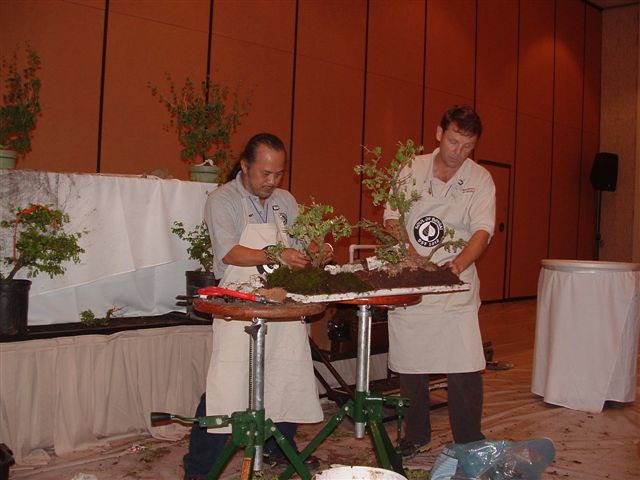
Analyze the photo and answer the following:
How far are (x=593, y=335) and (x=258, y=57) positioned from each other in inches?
158

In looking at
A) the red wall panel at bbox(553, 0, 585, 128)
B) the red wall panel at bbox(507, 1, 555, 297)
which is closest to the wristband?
the red wall panel at bbox(507, 1, 555, 297)

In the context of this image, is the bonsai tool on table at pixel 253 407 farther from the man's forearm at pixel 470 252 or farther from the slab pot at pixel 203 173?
the slab pot at pixel 203 173

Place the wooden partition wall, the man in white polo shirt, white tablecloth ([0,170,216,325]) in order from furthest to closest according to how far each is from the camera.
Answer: the wooden partition wall
white tablecloth ([0,170,216,325])
the man in white polo shirt

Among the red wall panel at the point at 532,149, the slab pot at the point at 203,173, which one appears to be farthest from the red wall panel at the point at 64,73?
the red wall panel at the point at 532,149

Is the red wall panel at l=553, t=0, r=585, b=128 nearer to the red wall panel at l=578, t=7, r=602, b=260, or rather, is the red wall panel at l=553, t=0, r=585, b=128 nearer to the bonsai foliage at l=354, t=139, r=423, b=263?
the red wall panel at l=578, t=7, r=602, b=260

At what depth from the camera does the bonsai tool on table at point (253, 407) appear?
6.12ft

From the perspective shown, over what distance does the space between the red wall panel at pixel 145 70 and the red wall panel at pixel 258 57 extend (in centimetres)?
22

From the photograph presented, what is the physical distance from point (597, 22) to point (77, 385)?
11317 millimetres

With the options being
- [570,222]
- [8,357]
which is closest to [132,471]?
[8,357]

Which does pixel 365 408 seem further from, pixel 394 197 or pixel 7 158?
pixel 7 158

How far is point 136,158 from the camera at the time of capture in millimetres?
5383

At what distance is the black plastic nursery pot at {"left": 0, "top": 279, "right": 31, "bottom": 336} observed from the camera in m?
2.80

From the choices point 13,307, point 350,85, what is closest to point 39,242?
point 13,307

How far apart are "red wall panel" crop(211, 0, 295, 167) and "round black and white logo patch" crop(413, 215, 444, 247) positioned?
11.1 ft
